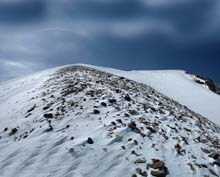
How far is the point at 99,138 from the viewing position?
37.3ft

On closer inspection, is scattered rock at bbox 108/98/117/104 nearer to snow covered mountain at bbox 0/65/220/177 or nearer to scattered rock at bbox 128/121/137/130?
snow covered mountain at bbox 0/65/220/177

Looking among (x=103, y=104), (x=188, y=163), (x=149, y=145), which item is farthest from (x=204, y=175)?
(x=103, y=104)

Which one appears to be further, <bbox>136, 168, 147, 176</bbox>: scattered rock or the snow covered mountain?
the snow covered mountain

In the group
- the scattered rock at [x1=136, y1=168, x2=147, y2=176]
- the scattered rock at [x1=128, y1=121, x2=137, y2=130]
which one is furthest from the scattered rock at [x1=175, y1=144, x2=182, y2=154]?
the scattered rock at [x1=136, y1=168, x2=147, y2=176]

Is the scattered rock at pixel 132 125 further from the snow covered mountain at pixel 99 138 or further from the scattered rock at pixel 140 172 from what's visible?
the scattered rock at pixel 140 172

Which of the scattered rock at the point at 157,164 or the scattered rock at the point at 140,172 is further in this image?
the scattered rock at the point at 157,164

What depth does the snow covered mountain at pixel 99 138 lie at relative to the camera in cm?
991

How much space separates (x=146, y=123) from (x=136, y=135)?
50.3 inches

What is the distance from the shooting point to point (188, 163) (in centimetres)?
1046

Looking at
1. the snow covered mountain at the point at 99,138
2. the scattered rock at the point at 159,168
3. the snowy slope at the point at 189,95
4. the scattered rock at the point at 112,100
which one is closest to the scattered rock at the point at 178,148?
the snow covered mountain at the point at 99,138

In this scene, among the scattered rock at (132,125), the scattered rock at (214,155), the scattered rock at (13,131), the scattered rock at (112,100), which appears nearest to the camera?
the scattered rock at (214,155)

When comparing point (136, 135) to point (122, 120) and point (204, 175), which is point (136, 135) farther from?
point (204, 175)

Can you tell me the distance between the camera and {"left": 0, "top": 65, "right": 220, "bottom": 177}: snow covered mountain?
991cm

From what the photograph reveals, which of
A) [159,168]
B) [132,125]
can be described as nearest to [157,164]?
[159,168]
